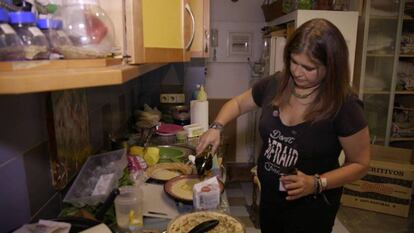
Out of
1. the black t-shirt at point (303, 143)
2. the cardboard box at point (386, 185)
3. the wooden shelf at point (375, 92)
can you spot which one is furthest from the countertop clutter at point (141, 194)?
the wooden shelf at point (375, 92)

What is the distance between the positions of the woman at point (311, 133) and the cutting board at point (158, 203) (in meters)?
0.43

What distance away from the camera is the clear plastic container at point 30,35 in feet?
1.73

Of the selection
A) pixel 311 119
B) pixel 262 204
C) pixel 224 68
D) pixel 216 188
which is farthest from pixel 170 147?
pixel 224 68

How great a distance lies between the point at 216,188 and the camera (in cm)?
108

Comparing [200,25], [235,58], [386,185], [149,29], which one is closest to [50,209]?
[149,29]

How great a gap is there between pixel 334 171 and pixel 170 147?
3.16 ft

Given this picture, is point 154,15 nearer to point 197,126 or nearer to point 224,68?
point 197,126

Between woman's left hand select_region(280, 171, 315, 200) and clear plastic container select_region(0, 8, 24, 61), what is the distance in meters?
0.94

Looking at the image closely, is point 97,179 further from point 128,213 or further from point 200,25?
point 200,25

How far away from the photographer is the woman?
1140 millimetres

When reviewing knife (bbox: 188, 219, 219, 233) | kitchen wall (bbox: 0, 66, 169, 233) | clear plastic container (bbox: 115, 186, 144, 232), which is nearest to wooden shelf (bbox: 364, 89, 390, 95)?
knife (bbox: 188, 219, 219, 233)

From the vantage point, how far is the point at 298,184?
1121 mm

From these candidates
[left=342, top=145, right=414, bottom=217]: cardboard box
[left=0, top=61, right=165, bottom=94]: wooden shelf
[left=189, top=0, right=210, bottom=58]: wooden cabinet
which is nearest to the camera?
[left=0, top=61, right=165, bottom=94]: wooden shelf

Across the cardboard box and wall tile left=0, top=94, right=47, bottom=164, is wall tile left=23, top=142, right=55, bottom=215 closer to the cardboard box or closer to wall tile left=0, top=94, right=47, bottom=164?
wall tile left=0, top=94, right=47, bottom=164
